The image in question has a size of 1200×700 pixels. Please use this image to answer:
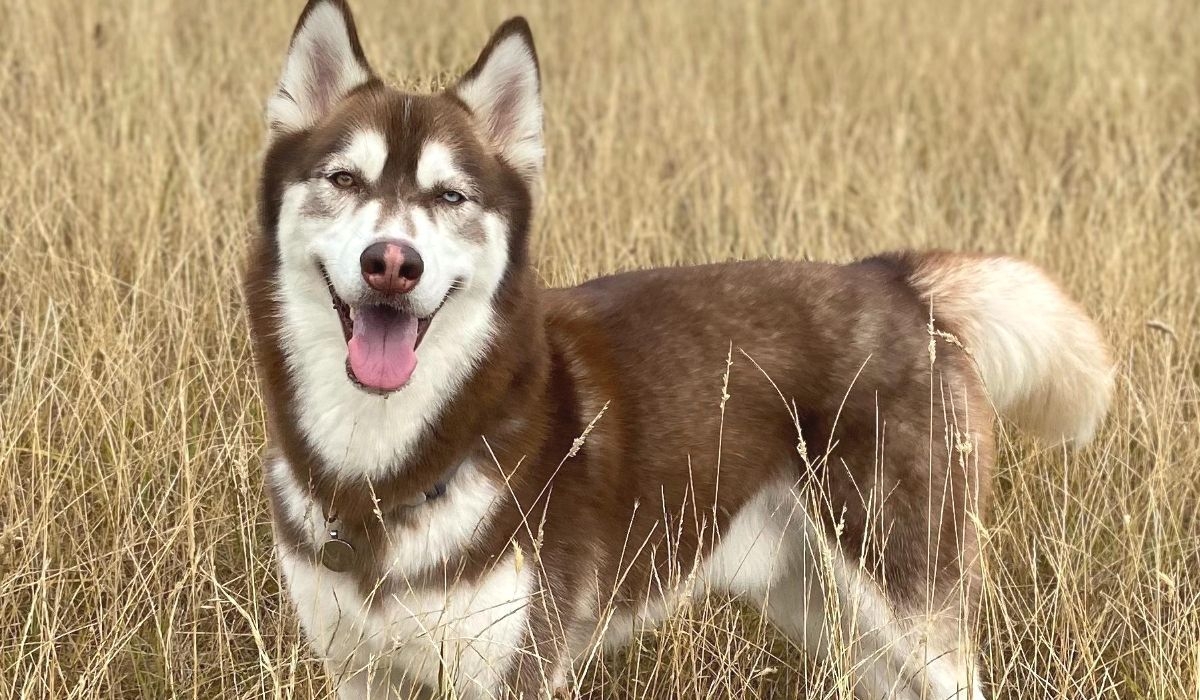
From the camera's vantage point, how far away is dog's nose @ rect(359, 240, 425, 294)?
2334 mm

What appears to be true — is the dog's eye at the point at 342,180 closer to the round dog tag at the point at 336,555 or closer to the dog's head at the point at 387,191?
the dog's head at the point at 387,191

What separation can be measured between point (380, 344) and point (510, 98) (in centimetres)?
74

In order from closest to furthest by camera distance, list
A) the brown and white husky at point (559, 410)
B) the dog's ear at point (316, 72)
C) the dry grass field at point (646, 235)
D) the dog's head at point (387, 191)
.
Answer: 1. the dog's head at point (387, 191)
2. the brown and white husky at point (559, 410)
3. the dog's ear at point (316, 72)
4. the dry grass field at point (646, 235)

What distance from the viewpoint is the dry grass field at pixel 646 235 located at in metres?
3.13

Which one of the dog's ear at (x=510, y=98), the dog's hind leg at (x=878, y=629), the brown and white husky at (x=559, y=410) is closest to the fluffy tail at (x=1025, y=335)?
the brown and white husky at (x=559, y=410)

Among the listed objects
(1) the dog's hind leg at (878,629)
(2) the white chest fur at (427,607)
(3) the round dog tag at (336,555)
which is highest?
(3) the round dog tag at (336,555)

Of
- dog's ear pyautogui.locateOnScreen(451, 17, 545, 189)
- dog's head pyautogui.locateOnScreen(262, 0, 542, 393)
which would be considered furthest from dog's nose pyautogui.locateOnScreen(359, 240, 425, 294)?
dog's ear pyautogui.locateOnScreen(451, 17, 545, 189)

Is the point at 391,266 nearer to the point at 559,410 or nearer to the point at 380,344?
the point at 380,344

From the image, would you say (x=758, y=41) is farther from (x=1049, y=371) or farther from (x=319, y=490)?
(x=319, y=490)

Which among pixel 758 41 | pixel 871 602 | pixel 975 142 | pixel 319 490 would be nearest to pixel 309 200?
Result: pixel 319 490

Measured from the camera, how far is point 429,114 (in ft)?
8.79

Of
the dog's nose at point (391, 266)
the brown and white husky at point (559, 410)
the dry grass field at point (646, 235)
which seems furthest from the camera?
the dry grass field at point (646, 235)

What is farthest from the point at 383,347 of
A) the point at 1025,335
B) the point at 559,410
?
the point at 1025,335

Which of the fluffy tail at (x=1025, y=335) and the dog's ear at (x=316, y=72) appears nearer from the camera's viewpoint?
the dog's ear at (x=316, y=72)
